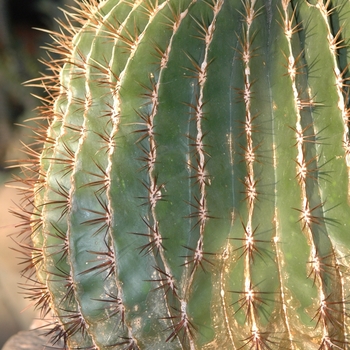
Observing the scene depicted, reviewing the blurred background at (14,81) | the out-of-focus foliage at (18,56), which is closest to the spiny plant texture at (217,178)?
the blurred background at (14,81)

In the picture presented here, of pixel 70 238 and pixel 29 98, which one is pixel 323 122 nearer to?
pixel 70 238

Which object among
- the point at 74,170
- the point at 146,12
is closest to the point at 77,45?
the point at 146,12

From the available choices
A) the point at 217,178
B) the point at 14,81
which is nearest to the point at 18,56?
the point at 14,81

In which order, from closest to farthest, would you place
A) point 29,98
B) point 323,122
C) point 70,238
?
point 323,122
point 70,238
point 29,98

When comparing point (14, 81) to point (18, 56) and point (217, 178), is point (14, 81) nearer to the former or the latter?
point (18, 56)

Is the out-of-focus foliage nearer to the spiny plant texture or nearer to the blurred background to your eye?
the blurred background

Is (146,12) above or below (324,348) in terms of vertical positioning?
above
